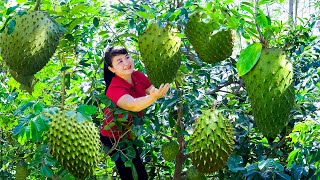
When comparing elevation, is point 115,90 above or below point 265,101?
above

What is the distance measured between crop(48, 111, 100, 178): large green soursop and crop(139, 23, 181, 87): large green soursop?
0.37m

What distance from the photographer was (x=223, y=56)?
8.29 feet

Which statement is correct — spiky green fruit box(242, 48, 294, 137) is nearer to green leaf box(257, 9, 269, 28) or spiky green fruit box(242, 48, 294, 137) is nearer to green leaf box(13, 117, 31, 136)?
green leaf box(257, 9, 269, 28)

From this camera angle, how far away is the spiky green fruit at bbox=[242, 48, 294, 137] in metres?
2.04

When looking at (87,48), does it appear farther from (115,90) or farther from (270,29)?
(270,29)

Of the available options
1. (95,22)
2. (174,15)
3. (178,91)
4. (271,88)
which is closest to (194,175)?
(178,91)

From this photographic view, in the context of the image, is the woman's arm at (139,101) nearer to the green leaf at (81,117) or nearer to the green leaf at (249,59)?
the green leaf at (81,117)

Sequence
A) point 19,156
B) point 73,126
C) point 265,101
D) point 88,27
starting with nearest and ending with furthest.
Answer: point 265,101 → point 73,126 → point 88,27 → point 19,156

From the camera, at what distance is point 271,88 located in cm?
203

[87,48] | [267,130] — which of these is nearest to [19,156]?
[87,48]

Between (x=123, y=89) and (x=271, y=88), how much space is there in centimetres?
111

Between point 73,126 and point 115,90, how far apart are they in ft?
1.95

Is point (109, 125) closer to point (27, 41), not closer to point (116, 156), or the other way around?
point (116, 156)

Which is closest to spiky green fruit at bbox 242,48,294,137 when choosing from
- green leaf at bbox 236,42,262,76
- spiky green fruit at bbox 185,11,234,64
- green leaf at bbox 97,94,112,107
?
green leaf at bbox 236,42,262,76
